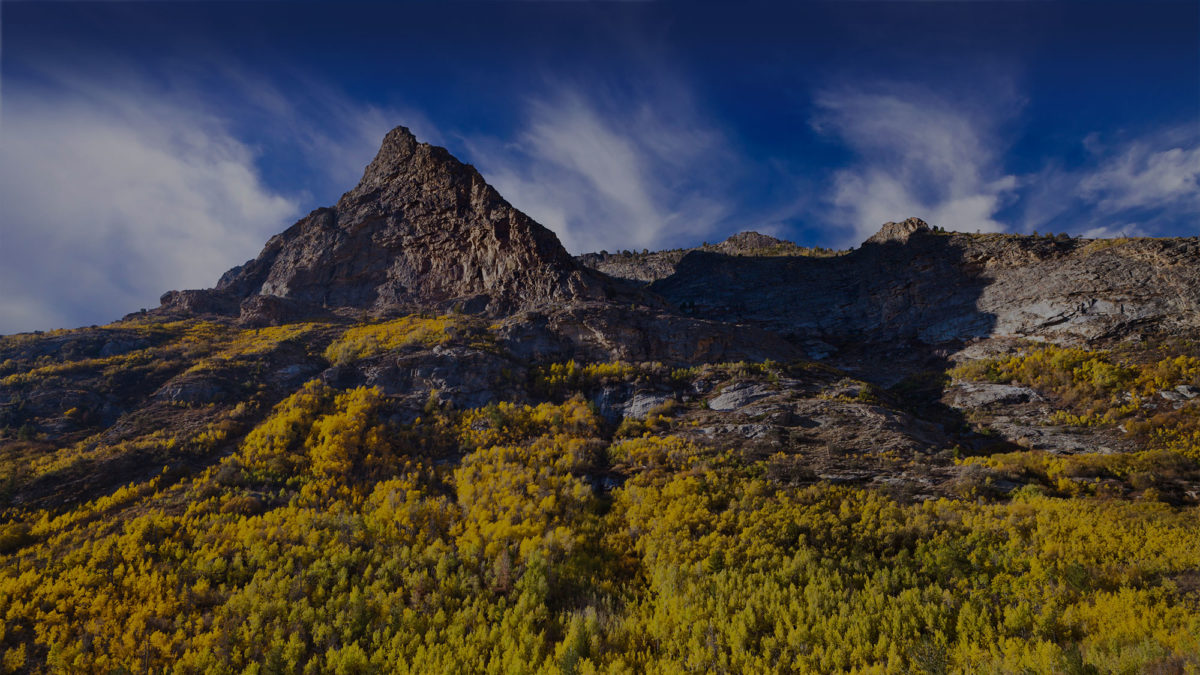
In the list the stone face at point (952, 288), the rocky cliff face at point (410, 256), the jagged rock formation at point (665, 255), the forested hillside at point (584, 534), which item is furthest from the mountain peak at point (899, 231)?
the rocky cliff face at point (410, 256)

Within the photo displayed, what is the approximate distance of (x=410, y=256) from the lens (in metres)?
46.1

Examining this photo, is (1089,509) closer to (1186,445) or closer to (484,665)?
(1186,445)

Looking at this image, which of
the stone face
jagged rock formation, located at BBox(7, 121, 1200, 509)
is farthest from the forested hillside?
the stone face

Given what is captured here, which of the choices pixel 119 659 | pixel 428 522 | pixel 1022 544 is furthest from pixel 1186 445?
pixel 119 659

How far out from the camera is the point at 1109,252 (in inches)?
1212

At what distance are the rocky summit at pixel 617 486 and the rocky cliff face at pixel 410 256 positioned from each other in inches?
50.6

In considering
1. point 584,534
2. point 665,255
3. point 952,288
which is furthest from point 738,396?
point 665,255

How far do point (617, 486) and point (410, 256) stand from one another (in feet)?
126

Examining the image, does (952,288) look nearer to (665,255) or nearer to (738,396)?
Answer: (738,396)

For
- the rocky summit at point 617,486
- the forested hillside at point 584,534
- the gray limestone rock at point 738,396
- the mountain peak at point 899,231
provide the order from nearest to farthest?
1. the forested hillside at point 584,534
2. the rocky summit at point 617,486
3. the gray limestone rock at point 738,396
4. the mountain peak at point 899,231

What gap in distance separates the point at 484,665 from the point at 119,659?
7.07 meters

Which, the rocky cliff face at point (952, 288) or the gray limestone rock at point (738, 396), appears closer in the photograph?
the gray limestone rock at point (738, 396)

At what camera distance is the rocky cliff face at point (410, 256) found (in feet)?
128

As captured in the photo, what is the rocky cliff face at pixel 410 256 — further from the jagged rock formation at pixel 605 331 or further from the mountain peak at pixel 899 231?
the mountain peak at pixel 899 231
